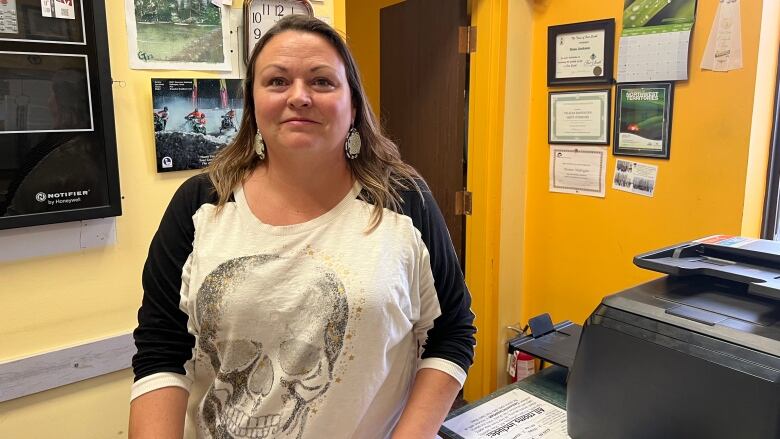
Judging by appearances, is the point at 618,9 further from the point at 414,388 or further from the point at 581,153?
the point at 414,388

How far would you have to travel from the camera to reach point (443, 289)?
3.55 ft

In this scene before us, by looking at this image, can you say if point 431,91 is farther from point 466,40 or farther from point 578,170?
point 578,170

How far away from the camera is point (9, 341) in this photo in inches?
55.0

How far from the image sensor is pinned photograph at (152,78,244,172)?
155 centimetres

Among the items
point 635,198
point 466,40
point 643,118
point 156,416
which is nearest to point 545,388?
point 156,416

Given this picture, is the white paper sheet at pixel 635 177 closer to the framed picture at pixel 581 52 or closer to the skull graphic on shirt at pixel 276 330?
the framed picture at pixel 581 52

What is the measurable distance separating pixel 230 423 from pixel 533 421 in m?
0.62

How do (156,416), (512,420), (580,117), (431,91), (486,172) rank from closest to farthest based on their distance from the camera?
1. (156,416)
2. (512,420)
3. (580,117)
4. (486,172)
5. (431,91)

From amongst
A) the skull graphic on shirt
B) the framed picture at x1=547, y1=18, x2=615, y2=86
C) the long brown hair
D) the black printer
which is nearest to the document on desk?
the black printer

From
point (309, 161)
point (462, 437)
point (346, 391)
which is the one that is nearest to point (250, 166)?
point (309, 161)

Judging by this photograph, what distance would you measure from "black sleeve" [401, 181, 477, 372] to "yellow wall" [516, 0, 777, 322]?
4.02ft

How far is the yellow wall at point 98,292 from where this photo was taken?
141 cm

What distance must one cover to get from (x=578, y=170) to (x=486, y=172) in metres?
0.37

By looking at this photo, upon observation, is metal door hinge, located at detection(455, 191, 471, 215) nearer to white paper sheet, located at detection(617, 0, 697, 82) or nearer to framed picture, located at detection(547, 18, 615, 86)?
framed picture, located at detection(547, 18, 615, 86)
